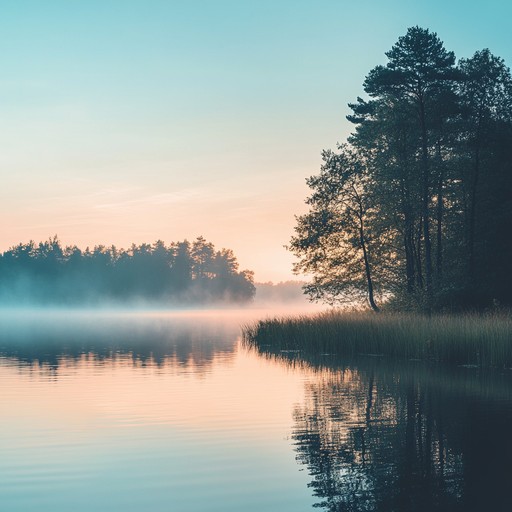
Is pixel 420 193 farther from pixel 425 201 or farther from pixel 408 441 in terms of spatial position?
pixel 408 441

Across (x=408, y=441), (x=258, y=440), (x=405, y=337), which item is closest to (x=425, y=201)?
(x=405, y=337)

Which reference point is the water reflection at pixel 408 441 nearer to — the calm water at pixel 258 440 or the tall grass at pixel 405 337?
the calm water at pixel 258 440

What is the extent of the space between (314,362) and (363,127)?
23525 mm

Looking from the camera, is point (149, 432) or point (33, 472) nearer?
Result: point (33, 472)

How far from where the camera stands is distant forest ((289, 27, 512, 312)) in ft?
152

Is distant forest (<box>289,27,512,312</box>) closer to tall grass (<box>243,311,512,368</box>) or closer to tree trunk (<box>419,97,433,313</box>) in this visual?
tree trunk (<box>419,97,433,313</box>)

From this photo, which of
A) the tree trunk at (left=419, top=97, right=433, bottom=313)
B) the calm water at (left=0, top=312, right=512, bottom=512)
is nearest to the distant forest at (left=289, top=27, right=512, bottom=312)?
the tree trunk at (left=419, top=97, right=433, bottom=313)

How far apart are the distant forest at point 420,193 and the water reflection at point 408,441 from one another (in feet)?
66.3

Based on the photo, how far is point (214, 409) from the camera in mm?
21000

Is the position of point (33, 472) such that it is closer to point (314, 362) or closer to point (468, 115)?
point (314, 362)

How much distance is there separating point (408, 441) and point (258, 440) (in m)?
3.24

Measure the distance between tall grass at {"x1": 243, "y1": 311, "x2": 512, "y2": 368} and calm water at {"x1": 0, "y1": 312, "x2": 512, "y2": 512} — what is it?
199 centimetres

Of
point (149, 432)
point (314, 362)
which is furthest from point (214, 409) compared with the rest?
point (314, 362)

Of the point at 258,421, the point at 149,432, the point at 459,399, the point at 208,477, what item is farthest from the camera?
the point at 459,399
